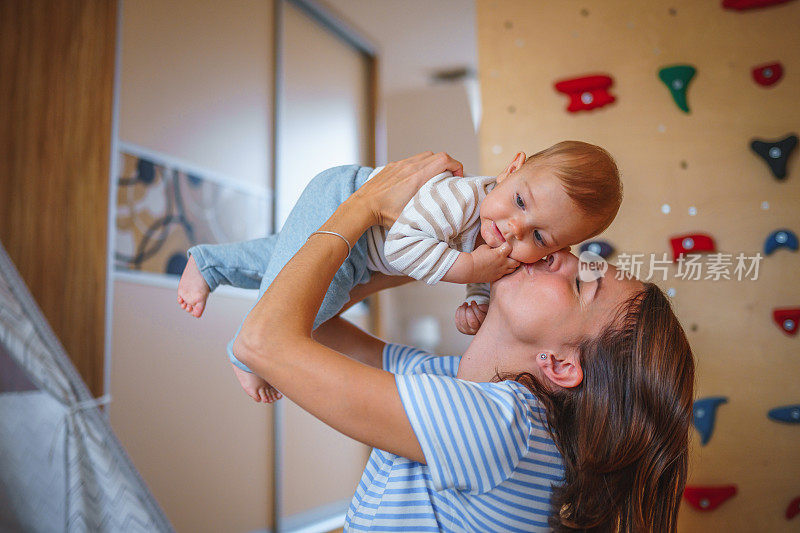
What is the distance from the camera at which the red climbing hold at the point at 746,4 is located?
2.12 meters

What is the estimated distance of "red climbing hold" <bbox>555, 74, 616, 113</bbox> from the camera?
224 cm

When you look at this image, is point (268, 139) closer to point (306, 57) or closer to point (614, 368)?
point (306, 57)

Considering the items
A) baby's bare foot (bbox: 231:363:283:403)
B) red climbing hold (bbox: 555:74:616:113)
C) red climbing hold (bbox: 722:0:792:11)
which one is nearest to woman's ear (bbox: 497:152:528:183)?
baby's bare foot (bbox: 231:363:283:403)

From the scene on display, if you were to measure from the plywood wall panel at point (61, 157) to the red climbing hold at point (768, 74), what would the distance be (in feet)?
7.00

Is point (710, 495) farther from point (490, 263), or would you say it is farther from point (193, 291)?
point (193, 291)

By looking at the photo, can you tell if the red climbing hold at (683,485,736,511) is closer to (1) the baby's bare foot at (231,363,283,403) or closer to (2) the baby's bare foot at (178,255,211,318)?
(1) the baby's bare foot at (231,363,283,403)

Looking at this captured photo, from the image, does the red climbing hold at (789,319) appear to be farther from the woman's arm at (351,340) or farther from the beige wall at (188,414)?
the beige wall at (188,414)

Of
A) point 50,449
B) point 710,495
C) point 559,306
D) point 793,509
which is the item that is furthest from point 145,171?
point 793,509

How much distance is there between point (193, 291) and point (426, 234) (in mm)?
479

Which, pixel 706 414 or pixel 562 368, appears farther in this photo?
pixel 706 414

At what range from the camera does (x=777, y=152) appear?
6.88ft

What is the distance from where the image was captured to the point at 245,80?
3213mm

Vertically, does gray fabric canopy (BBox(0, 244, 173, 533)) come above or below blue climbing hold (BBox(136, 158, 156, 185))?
below

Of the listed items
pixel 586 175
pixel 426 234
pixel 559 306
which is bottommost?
pixel 559 306
